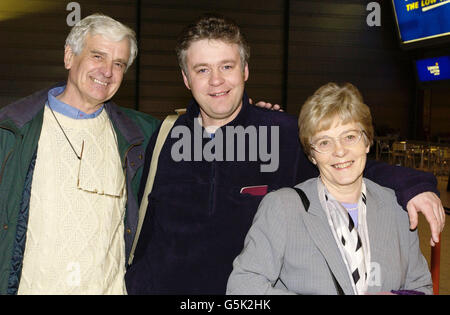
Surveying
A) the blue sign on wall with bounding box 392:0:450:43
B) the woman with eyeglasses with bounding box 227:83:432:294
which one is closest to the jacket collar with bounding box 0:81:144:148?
the woman with eyeglasses with bounding box 227:83:432:294

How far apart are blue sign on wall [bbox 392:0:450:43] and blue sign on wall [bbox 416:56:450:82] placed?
0.51 m

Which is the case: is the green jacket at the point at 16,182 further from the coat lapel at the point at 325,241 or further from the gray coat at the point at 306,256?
the coat lapel at the point at 325,241

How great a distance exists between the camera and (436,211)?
1714 millimetres

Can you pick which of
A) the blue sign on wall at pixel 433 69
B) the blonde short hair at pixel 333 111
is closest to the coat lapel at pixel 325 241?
the blonde short hair at pixel 333 111

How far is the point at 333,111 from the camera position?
5.69 ft

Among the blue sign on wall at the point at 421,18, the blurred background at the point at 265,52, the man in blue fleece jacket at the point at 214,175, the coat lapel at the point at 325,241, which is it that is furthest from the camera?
the blurred background at the point at 265,52

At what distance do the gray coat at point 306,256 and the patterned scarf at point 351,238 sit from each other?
0.02m

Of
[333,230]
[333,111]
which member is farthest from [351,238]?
[333,111]

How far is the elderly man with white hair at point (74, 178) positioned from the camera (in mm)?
1911

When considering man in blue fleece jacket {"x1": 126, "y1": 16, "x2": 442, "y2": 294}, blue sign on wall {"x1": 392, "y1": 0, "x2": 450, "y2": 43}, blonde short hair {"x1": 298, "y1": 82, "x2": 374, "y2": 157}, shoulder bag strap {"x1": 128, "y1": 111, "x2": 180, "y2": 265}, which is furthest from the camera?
blue sign on wall {"x1": 392, "y1": 0, "x2": 450, "y2": 43}

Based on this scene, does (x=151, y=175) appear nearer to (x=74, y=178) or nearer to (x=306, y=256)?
(x=74, y=178)

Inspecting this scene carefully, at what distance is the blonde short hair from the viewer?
1.73 meters

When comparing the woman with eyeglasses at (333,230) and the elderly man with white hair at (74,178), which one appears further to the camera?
the elderly man with white hair at (74,178)

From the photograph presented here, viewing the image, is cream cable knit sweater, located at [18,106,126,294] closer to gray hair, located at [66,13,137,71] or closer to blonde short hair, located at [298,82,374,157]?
gray hair, located at [66,13,137,71]
